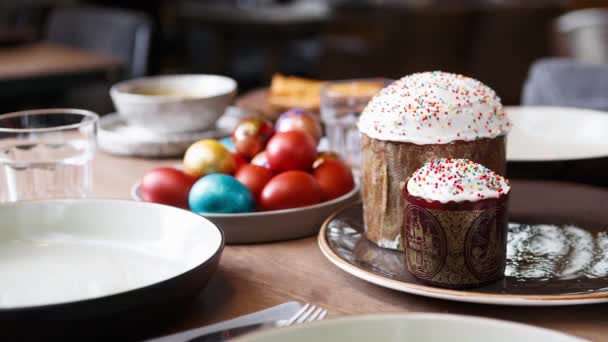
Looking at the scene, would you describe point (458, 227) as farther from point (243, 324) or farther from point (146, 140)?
point (146, 140)

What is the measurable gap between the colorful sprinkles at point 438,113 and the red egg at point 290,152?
14 cm

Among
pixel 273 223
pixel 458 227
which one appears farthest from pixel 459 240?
pixel 273 223

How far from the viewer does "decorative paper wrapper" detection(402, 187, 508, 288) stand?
27.5 inches

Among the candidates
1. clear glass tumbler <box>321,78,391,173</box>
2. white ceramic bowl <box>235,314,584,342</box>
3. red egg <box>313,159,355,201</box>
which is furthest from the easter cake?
clear glass tumbler <box>321,78,391,173</box>

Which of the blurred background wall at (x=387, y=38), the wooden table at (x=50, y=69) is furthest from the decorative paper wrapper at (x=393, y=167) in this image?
the blurred background wall at (x=387, y=38)

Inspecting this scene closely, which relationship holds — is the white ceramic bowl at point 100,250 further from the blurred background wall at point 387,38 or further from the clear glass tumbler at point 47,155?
the blurred background wall at point 387,38

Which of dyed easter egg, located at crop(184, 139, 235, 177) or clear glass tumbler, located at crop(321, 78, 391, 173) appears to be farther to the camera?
clear glass tumbler, located at crop(321, 78, 391, 173)

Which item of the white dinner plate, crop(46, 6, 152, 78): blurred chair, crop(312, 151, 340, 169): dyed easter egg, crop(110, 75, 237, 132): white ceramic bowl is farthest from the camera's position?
crop(46, 6, 152, 78): blurred chair

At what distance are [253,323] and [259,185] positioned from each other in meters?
0.35

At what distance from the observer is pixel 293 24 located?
480 centimetres

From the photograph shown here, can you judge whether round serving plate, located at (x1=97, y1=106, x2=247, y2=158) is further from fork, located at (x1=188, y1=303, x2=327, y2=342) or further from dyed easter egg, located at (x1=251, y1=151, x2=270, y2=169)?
fork, located at (x1=188, y1=303, x2=327, y2=342)

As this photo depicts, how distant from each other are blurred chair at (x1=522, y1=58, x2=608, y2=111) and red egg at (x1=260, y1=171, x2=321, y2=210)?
1.09 meters

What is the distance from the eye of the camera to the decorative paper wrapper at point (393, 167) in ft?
2.68

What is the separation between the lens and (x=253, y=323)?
621 millimetres
